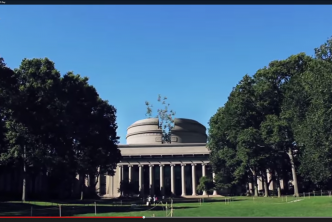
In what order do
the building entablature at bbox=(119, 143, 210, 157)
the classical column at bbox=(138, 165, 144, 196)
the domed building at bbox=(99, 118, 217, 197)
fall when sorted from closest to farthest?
A: the classical column at bbox=(138, 165, 144, 196) < the domed building at bbox=(99, 118, 217, 197) < the building entablature at bbox=(119, 143, 210, 157)

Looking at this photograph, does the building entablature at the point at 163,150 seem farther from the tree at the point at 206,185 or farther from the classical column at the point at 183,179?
the tree at the point at 206,185

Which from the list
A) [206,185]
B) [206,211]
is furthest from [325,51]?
[206,185]

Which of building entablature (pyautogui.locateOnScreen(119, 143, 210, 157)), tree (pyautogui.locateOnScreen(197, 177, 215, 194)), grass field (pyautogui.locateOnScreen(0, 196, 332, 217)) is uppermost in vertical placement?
building entablature (pyautogui.locateOnScreen(119, 143, 210, 157))

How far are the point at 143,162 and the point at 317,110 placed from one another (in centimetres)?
5920

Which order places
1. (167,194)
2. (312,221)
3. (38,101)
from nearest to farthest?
(312,221)
(38,101)
(167,194)

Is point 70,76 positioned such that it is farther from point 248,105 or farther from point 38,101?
point 248,105

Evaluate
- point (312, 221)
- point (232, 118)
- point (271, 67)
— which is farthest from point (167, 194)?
point (312, 221)

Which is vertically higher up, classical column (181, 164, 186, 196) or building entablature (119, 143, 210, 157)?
building entablature (119, 143, 210, 157)

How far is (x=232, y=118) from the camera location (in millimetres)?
59656

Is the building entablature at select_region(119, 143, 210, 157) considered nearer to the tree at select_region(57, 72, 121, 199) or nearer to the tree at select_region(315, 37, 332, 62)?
the tree at select_region(57, 72, 121, 199)

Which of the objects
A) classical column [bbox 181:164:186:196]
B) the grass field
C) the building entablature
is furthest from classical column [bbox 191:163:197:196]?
the grass field

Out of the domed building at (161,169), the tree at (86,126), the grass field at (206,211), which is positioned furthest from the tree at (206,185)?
the grass field at (206,211)

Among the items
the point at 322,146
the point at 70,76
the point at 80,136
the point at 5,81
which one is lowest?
the point at 322,146

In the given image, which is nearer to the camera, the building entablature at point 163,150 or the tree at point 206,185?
the tree at point 206,185
